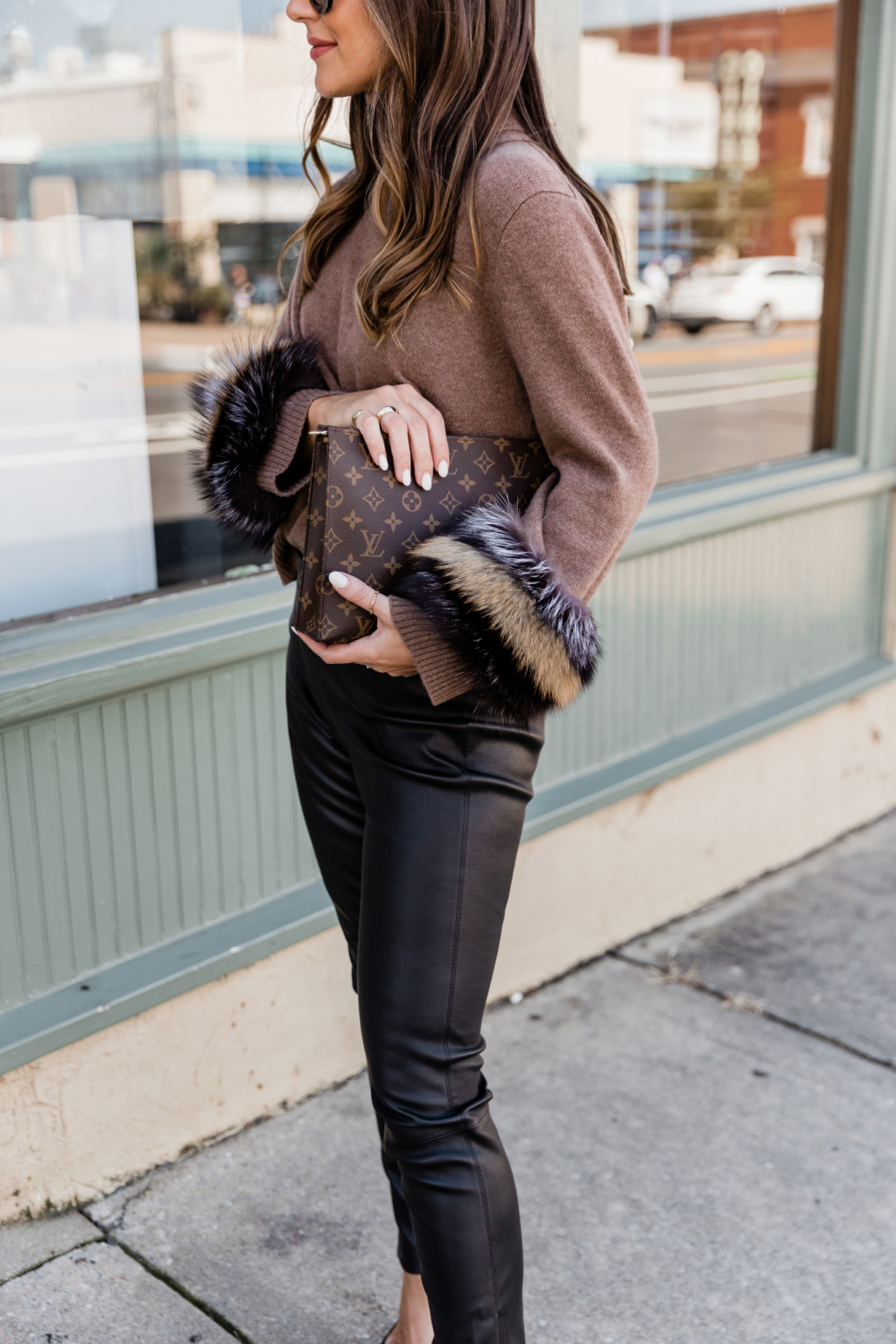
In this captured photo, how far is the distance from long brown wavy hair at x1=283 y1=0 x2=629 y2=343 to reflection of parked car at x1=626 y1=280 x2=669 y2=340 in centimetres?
230

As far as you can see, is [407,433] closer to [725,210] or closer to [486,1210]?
[486,1210]

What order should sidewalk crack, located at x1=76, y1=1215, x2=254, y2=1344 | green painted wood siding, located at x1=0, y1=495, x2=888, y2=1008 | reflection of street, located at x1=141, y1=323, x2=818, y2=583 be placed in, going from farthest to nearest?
reflection of street, located at x1=141, y1=323, x2=818, y2=583 → green painted wood siding, located at x1=0, y1=495, x2=888, y2=1008 → sidewalk crack, located at x1=76, y1=1215, x2=254, y2=1344

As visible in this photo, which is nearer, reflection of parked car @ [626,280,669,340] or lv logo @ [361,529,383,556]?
lv logo @ [361,529,383,556]

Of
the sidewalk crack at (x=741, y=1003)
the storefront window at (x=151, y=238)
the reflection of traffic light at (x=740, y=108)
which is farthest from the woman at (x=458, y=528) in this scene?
the reflection of traffic light at (x=740, y=108)

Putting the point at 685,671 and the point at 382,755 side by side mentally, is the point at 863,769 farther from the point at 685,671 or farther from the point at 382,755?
the point at 382,755

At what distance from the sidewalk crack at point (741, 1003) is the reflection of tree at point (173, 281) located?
196cm

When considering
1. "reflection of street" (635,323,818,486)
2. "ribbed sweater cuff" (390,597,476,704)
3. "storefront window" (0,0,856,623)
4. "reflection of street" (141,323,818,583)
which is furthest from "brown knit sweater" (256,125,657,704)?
"reflection of street" (635,323,818,486)

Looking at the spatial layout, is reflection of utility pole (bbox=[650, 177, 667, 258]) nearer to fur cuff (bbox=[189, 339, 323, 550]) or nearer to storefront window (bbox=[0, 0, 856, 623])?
storefront window (bbox=[0, 0, 856, 623])

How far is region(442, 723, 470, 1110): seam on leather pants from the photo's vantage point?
1586 mm

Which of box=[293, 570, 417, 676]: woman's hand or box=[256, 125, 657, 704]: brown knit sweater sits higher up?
box=[256, 125, 657, 704]: brown knit sweater

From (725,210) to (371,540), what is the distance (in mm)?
3133

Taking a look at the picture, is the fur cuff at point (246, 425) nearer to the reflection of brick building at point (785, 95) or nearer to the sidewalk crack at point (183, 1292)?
the sidewalk crack at point (183, 1292)

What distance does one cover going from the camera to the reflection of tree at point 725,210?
4094mm

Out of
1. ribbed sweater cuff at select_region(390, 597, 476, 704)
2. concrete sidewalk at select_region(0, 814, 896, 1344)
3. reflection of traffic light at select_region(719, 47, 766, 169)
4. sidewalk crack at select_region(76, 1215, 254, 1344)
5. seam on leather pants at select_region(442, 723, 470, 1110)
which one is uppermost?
reflection of traffic light at select_region(719, 47, 766, 169)
